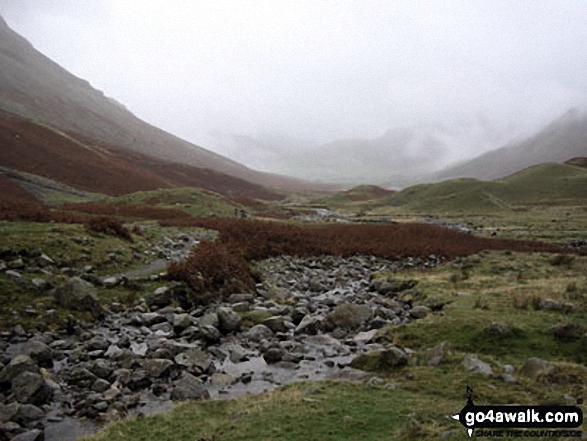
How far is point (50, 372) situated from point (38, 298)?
5.33 meters

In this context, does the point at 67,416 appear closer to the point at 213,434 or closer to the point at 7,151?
the point at 213,434

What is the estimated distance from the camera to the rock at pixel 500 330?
15031 mm

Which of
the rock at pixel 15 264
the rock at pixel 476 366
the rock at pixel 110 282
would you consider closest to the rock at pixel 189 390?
the rock at pixel 476 366

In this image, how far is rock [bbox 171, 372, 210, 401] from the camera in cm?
1076

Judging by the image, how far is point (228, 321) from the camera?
16750mm

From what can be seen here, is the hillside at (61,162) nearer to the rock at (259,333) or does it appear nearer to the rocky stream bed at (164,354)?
the rocky stream bed at (164,354)

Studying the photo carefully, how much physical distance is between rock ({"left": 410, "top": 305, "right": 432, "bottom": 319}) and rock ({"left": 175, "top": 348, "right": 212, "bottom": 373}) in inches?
404

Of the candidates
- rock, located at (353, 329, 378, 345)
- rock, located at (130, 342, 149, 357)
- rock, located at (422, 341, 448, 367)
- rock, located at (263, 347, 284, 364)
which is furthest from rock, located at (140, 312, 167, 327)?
rock, located at (422, 341, 448, 367)

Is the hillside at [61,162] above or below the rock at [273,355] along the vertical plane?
above

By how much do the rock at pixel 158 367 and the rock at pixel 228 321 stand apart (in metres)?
4.49

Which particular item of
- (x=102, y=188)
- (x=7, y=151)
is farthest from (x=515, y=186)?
(x=7, y=151)

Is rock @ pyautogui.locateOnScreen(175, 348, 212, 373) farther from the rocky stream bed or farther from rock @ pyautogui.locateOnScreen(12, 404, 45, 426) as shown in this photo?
rock @ pyautogui.locateOnScreen(12, 404, 45, 426)

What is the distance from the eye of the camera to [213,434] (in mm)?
8602

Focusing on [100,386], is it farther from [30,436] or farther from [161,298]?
[161,298]
